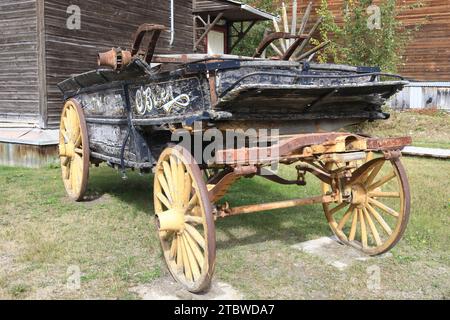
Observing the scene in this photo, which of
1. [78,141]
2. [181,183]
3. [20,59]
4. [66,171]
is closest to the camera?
[181,183]

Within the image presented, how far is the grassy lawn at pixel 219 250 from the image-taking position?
11.3 ft

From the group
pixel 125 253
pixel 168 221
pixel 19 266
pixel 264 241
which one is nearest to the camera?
pixel 168 221

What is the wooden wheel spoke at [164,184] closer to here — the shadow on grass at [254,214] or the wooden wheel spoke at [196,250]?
the wooden wheel spoke at [196,250]

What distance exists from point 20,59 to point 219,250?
7.32m

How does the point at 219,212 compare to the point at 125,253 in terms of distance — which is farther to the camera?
the point at 125,253

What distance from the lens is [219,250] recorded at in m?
4.21

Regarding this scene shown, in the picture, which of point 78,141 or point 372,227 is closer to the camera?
point 372,227

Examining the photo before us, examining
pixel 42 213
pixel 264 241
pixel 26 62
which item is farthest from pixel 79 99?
pixel 26 62

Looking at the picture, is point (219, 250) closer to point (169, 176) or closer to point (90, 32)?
point (169, 176)

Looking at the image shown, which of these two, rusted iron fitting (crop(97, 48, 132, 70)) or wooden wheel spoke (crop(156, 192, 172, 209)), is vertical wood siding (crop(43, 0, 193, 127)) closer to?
rusted iron fitting (crop(97, 48, 132, 70))

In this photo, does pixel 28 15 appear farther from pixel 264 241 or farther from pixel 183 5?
pixel 264 241

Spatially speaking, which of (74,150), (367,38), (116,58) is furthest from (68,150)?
(367,38)
